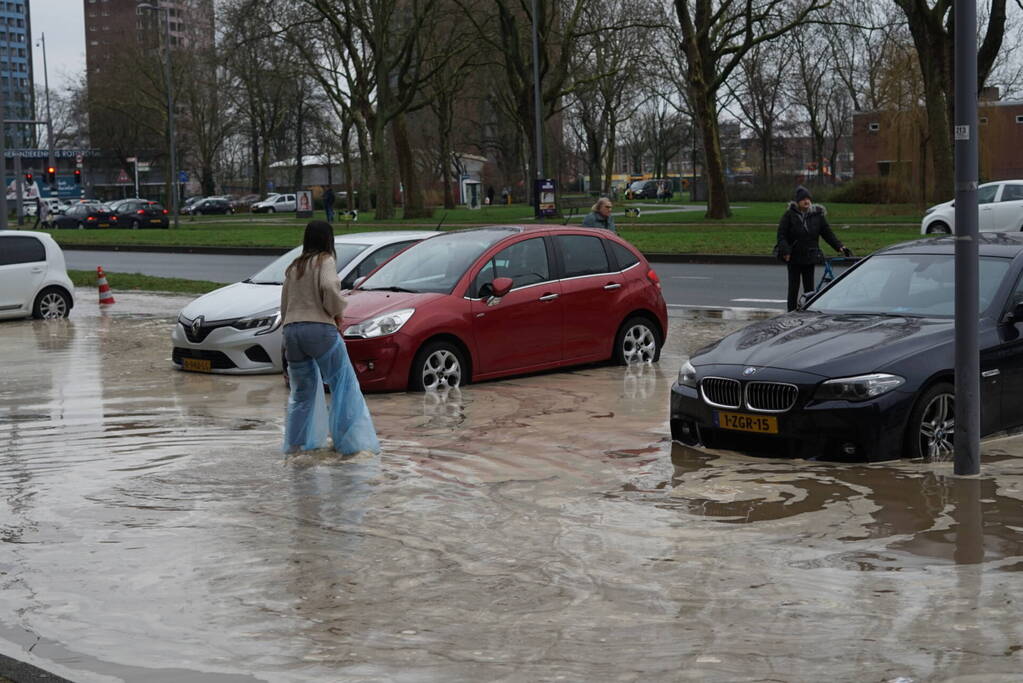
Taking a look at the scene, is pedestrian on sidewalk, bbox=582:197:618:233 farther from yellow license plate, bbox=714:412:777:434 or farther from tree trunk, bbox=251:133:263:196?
tree trunk, bbox=251:133:263:196

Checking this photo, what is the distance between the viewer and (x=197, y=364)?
14.5 metres

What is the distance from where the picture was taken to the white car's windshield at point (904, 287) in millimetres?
9820

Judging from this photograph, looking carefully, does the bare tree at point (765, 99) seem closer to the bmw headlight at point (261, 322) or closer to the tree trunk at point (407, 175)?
the tree trunk at point (407, 175)

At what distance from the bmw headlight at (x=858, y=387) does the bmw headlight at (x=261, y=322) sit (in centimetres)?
703

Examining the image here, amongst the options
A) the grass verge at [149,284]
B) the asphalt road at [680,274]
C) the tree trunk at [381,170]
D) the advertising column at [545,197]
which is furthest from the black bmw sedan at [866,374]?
the tree trunk at [381,170]

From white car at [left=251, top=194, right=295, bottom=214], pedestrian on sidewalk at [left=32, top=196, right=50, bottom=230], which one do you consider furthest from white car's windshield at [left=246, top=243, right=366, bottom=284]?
white car at [left=251, top=194, right=295, bottom=214]

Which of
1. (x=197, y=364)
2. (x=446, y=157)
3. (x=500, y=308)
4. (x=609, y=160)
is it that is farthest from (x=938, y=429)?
(x=609, y=160)

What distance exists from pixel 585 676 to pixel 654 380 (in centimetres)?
815

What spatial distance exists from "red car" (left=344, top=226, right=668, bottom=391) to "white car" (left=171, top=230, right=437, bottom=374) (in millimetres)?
1332

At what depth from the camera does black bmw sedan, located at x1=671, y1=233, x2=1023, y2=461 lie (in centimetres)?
863

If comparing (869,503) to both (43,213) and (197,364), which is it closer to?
(197,364)

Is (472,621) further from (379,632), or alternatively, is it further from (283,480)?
(283,480)

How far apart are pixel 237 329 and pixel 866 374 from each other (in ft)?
24.7

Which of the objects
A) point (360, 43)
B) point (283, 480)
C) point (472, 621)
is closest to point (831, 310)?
point (283, 480)
